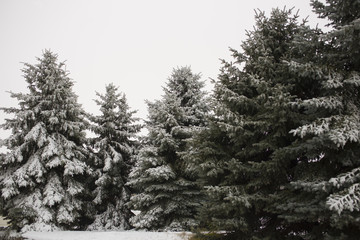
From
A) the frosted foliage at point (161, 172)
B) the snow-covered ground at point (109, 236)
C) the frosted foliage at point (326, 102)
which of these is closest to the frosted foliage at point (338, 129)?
the frosted foliage at point (326, 102)

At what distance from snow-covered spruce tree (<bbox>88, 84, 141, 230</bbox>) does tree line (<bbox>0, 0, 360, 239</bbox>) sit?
0.31ft

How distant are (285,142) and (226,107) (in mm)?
2544

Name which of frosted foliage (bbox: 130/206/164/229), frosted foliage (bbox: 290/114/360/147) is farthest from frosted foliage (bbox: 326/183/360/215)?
frosted foliage (bbox: 130/206/164/229)

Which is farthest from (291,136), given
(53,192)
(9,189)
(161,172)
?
(9,189)

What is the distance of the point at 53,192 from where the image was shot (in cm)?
1648

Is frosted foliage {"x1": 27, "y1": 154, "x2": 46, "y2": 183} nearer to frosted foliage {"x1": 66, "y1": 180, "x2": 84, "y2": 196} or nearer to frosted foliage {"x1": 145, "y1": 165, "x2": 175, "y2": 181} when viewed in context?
frosted foliage {"x1": 66, "y1": 180, "x2": 84, "y2": 196}

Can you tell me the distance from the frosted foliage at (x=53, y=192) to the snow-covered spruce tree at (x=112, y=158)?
2.38 meters

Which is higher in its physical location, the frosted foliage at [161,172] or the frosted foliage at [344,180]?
the frosted foliage at [161,172]

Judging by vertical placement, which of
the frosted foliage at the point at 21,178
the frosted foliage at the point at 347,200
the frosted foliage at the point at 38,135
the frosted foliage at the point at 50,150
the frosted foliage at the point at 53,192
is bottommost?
the frosted foliage at the point at 347,200

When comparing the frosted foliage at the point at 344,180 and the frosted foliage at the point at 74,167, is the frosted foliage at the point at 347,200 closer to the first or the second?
the frosted foliage at the point at 344,180

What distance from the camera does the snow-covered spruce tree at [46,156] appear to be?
631 inches

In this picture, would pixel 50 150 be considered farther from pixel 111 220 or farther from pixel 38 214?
pixel 111 220

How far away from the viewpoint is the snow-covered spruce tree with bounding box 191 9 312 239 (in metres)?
8.56

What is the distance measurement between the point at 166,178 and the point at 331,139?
33.4 ft
